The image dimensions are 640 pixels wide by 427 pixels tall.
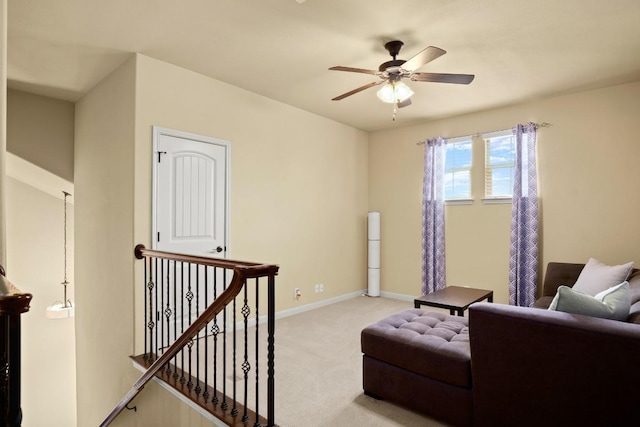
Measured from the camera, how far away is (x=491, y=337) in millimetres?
1999

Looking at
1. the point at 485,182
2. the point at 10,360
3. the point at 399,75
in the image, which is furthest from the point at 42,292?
the point at 485,182

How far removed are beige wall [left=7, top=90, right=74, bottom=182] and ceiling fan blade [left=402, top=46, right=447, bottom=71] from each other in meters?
4.34

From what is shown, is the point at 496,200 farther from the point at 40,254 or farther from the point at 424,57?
the point at 40,254

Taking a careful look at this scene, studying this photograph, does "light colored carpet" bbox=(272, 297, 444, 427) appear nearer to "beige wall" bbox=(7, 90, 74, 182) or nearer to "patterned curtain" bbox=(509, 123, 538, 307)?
"patterned curtain" bbox=(509, 123, 538, 307)

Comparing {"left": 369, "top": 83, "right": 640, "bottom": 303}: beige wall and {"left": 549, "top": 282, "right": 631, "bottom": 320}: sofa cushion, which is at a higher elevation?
{"left": 369, "top": 83, "right": 640, "bottom": 303}: beige wall

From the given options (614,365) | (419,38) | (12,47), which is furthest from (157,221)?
(614,365)

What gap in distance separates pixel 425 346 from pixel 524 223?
2976 mm

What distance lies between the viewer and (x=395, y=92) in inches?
121

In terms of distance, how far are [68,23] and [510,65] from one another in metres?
3.96

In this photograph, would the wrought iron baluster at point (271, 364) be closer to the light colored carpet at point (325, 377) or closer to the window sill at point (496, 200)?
the light colored carpet at point (325, 377)

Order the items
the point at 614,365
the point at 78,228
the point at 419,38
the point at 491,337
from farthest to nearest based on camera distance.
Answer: the point at 78,228, the point at 419,38, the point at 491,337, the point at 614,365

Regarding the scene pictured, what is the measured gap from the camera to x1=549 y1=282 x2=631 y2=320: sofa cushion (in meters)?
1.89

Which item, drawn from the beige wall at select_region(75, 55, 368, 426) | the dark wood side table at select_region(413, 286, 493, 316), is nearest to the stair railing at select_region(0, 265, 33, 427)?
the beige wall at select_region(75, 55, 368, 426)

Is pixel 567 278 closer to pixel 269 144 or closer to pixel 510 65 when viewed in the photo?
pixel 510 65
